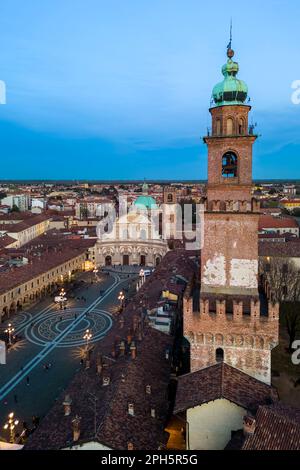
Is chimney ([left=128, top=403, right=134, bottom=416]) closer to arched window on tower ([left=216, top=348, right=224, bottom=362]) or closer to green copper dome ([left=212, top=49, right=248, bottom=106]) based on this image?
arched window on tower ([left=216, top=348, right=224, bottom=362])

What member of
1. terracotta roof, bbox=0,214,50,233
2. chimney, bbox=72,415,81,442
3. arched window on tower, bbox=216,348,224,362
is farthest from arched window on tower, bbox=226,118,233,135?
terracotta roof, bbox=0,214,50,233

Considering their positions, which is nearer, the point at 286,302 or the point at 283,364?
the point at 283,364

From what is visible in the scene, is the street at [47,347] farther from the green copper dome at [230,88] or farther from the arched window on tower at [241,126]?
the green copper dome at [230,88]

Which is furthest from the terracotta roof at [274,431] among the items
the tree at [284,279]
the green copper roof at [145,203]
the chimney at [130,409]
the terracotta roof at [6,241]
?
the green copper roof at [145,203]

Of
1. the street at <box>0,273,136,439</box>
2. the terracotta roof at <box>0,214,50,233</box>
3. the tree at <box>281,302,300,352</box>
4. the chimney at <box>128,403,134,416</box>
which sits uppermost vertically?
the terracotta roof at <box>0,214,50,233</box>
